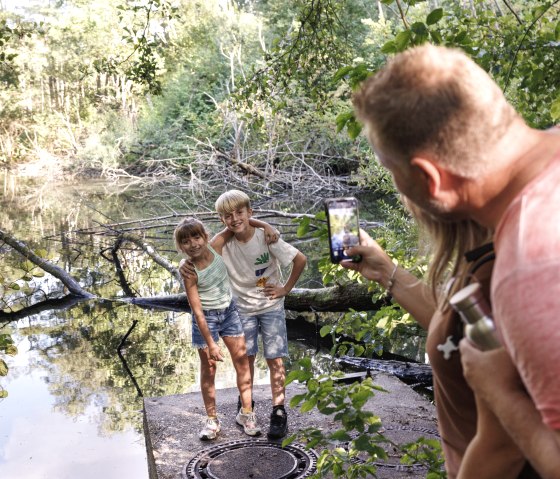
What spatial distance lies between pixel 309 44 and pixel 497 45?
Result: 161 cm

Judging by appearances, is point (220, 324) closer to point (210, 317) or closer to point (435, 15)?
point (210, 317)

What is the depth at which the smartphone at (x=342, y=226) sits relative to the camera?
2363mm

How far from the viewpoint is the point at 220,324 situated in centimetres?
511

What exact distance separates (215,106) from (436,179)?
32889mm

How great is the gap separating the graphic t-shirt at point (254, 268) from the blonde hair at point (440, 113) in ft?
12.7

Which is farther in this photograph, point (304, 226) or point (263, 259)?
point (263, 259)

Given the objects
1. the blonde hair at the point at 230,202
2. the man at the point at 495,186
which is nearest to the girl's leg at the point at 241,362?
the blonde hair at the point at 230,202

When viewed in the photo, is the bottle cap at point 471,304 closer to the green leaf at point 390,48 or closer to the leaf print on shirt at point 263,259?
the green leaf at point 390,48

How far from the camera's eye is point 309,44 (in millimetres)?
5641

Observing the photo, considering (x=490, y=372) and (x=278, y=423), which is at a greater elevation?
(x=490, y=372)

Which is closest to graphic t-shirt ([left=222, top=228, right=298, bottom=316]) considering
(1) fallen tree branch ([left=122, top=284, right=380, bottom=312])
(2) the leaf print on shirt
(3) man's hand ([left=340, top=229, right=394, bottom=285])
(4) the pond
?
(2) the leaf print on shirt

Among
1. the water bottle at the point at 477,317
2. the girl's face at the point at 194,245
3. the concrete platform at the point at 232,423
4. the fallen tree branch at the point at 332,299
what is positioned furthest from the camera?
the fallen tree branch at the point at 332,299

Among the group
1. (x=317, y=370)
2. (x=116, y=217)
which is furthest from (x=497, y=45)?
(x=116, y=217)

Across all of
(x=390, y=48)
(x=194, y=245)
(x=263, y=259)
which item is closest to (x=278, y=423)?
(x=263, y=259)
